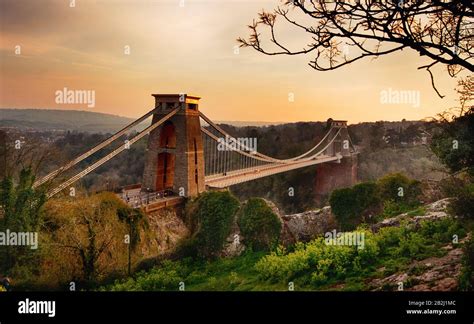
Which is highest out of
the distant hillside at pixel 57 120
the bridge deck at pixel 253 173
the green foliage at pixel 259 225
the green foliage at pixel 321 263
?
the distant hillside at pixel 57 120

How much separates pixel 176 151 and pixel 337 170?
18.0 ft

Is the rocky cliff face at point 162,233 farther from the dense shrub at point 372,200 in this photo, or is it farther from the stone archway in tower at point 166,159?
the dense shrub at point 372,200

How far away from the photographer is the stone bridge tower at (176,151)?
7750 millimetres

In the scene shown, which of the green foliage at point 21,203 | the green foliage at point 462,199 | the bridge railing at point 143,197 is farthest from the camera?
the bridge railing at point 143,197

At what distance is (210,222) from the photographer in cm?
624

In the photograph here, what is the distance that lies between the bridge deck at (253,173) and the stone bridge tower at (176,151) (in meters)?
0.68

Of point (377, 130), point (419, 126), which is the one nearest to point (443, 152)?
point (419, 126)

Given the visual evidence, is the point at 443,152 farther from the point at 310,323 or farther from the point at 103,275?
the point at 103,275

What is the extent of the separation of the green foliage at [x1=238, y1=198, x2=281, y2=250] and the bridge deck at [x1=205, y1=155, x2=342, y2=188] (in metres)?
2.42

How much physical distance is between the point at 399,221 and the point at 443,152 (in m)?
1.20

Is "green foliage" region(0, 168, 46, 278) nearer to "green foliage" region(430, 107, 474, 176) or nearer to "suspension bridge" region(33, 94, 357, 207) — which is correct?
"suspension bridge" region(33, 94, 357, 207)

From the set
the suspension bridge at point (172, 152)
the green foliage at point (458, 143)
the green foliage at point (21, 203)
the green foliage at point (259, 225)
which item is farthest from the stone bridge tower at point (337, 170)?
the green foliage at point (21, 203)

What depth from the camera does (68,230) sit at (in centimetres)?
508

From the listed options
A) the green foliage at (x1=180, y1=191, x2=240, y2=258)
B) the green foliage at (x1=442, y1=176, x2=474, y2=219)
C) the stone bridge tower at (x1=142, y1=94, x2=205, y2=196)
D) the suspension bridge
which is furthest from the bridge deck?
the green foliage at (x1=442, y1=176, x2=474, y2=219)
